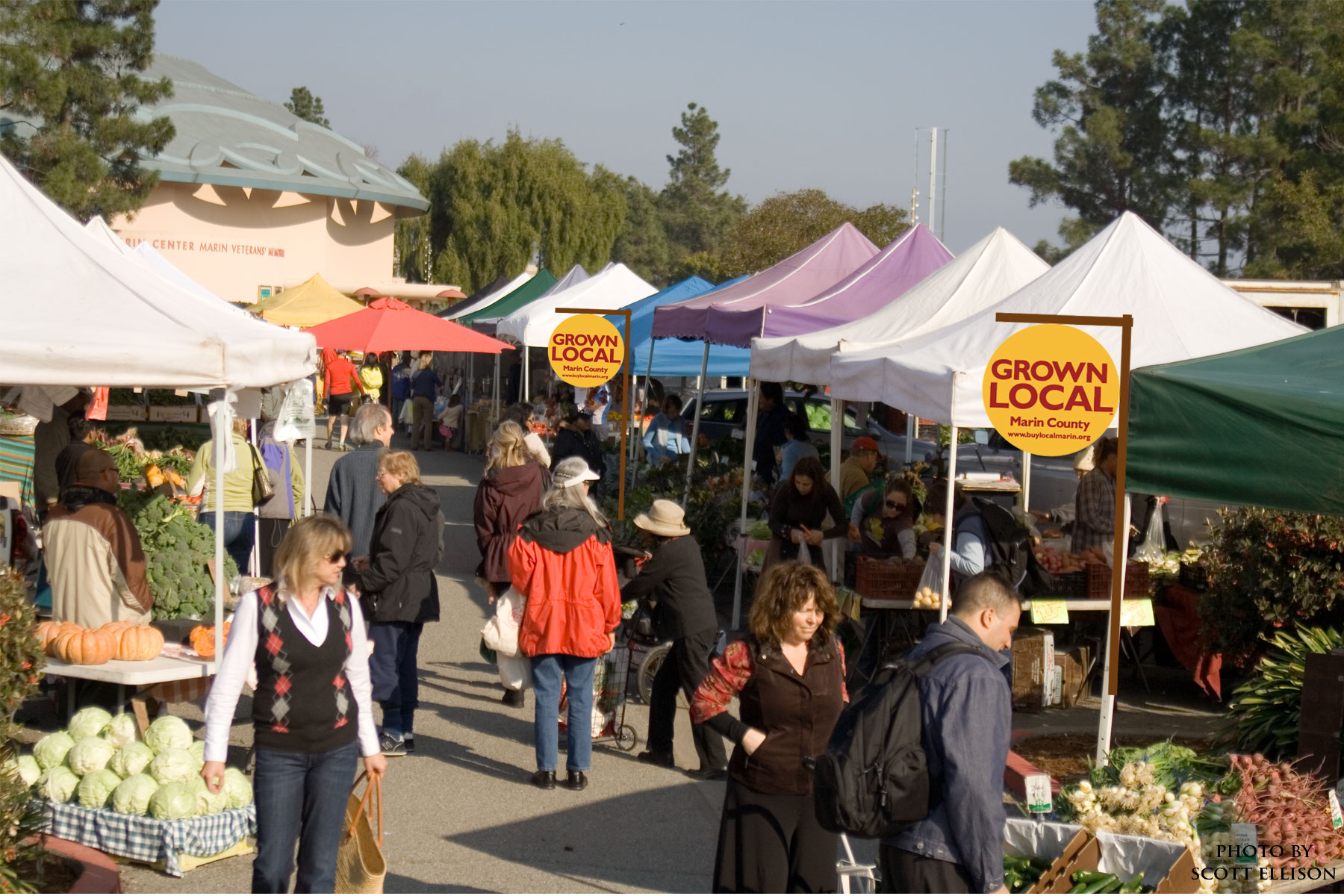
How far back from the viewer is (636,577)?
7645 mm

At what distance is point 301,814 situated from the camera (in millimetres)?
4723

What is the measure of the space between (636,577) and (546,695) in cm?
90

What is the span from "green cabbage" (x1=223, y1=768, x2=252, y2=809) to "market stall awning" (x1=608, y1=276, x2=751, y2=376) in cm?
1075

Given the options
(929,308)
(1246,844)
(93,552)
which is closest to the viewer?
(1246,844)

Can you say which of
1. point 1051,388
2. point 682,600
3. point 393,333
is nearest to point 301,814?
point 682,600

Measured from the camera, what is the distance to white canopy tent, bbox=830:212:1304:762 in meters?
8.21

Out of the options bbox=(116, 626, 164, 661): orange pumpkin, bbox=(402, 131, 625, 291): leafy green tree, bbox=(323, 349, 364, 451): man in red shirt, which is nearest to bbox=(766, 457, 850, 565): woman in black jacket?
bbox=(116, 626, 164, 661): orange pumpkin

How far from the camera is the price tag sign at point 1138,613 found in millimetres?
9250

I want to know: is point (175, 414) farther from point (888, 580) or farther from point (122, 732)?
point (888, 580)

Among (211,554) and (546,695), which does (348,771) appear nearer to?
(546,695)

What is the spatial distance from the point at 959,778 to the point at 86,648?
4.93 meters

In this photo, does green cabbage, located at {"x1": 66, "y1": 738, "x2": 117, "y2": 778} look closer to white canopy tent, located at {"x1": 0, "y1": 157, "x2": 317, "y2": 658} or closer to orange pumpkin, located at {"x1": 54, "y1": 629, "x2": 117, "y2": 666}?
orange pumpkin, located at {"x1": 54, "y1": 629, "x2": 117, "y2": 666}

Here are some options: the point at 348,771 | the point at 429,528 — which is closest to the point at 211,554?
the point at 429,528

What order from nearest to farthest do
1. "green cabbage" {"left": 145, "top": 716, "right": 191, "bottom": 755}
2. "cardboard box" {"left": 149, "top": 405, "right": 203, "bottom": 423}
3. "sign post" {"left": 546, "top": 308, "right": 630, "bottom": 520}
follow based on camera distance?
"green cabbage" {"left": 145, "top": 716, "right": 191, "bottom": 755} → "cardboard box" {"left": 149, "top": 405, "right": 203, "bottom": 423} → "sign post" {"left": 546, "top": 308, "right": 630, "bottom": 520}
